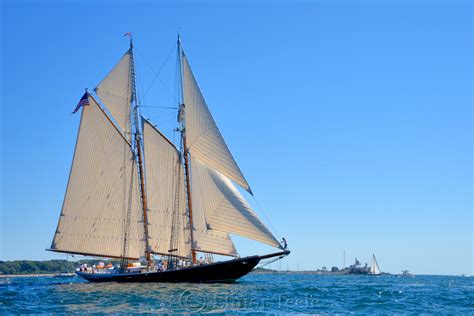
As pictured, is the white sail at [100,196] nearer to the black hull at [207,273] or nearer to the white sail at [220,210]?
the black hull at [207,273]

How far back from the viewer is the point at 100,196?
7369 cm

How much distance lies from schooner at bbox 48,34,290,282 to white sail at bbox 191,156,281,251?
0.34 ft

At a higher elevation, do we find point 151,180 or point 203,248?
point 151,180

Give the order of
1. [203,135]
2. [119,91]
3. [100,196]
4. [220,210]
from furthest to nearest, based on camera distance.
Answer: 1. [119,91]
2. [100,196]
3. [203,135]
4. [220,210]

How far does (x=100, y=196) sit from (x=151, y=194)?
5.62 metres

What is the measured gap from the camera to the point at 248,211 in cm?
6719

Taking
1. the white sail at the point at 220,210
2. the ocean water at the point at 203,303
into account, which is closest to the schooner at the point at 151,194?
the white sail at the point at 220,210

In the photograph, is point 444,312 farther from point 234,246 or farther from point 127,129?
point 127,129

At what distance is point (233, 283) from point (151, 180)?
1466cm

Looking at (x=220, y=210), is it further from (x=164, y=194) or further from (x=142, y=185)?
(x=142, y=185)

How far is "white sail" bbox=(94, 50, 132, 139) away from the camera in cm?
7558

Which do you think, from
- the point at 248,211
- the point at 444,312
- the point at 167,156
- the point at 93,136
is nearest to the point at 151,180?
the point at 167,156

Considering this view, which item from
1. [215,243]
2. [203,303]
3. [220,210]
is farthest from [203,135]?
[203,303]

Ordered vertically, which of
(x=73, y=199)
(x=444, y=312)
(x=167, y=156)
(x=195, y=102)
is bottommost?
(x=444, y=312)
